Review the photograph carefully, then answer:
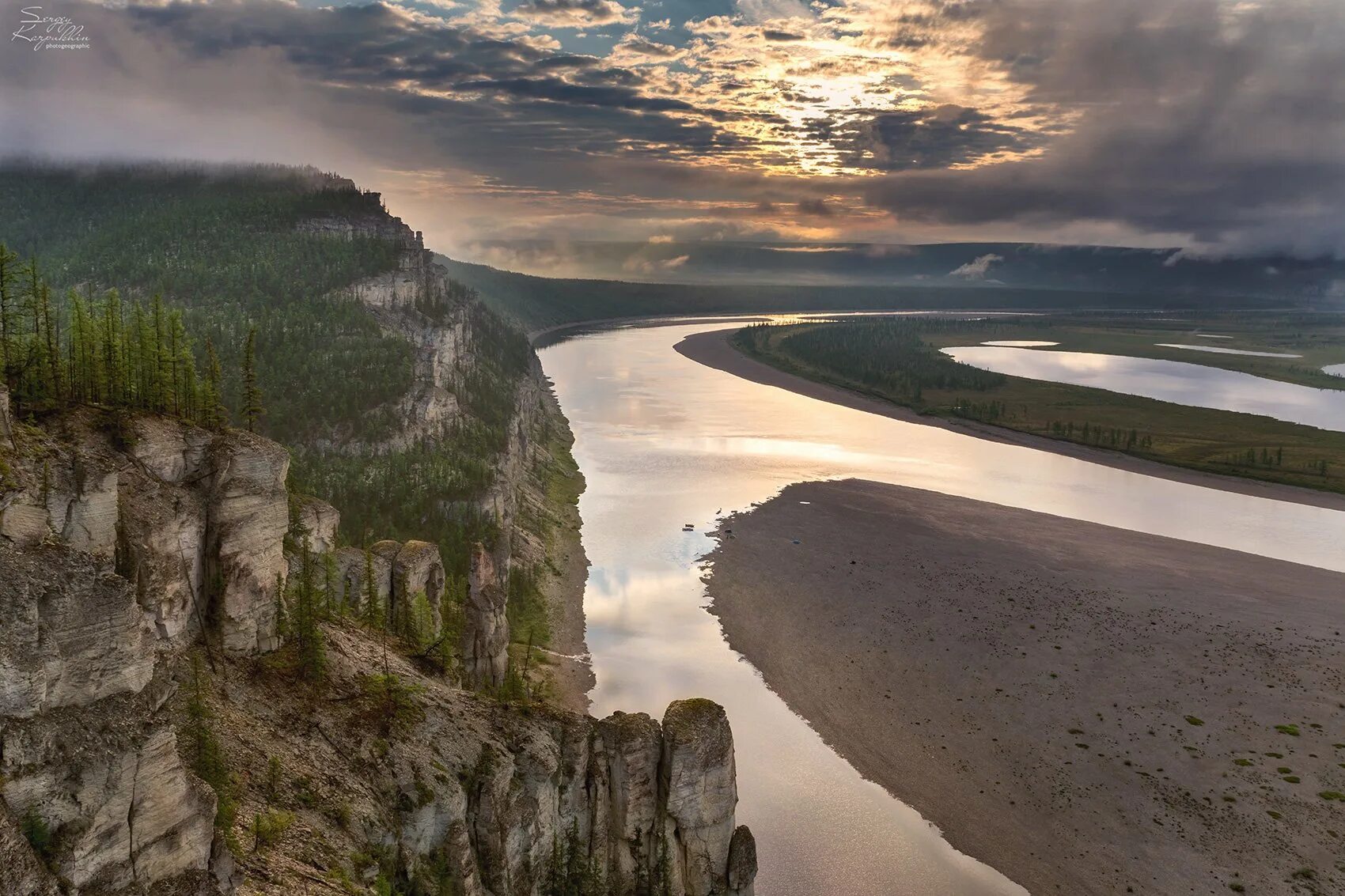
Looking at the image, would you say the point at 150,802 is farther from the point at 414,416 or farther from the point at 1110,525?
the point at 1110,525

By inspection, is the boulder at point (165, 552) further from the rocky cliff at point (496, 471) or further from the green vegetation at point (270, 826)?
the rocky cliff at point (496, 471)

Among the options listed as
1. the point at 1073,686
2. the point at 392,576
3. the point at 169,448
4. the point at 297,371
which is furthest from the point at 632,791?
the point at 297,371

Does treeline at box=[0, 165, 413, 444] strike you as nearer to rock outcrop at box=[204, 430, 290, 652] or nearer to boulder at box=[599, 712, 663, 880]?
rock outcrop at box=[204, 430, 290, 652]

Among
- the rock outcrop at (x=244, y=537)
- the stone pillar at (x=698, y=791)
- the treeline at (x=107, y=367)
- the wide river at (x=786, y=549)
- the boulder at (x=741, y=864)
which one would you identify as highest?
the treeline at (x=107, y=367)

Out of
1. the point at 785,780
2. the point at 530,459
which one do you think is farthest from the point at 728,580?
the point at 530,459

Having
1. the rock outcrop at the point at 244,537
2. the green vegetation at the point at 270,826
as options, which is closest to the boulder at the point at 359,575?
the rock outcrop at the point at 244,537

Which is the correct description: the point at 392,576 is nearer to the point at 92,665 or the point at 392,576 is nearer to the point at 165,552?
the point at 165,552
